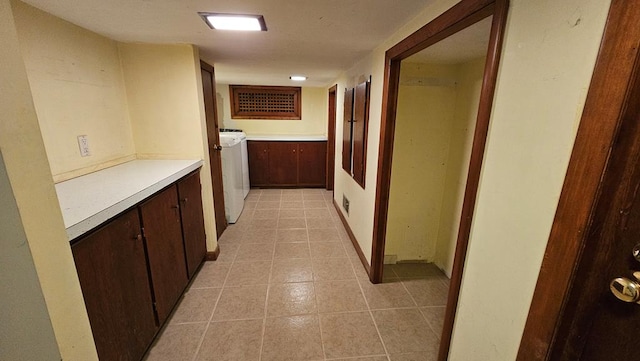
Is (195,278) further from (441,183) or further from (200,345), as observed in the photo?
(441,183)

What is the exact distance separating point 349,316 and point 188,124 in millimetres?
2020

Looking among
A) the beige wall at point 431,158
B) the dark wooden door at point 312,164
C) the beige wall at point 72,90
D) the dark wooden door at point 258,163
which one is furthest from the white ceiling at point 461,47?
the dark wooden door at point 258,163

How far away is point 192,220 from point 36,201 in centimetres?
154

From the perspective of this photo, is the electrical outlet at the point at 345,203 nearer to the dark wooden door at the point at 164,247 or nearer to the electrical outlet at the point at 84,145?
the dark wooden door at the point at 164,247

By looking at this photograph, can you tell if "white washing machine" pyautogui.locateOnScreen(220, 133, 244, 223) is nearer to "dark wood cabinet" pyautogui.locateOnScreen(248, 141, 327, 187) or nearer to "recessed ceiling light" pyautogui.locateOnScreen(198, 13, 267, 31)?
"dark wood cabinet" pyautogui.locateOnScreen(248, 141, 327, 187)

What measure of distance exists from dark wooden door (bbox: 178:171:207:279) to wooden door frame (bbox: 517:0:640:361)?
2031 millimetres

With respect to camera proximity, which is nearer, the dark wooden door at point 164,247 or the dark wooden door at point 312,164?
the dark wooden door at point 164,247

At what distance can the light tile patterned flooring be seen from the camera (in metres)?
1.53

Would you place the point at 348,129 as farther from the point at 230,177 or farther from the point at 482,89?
the point at 482,89

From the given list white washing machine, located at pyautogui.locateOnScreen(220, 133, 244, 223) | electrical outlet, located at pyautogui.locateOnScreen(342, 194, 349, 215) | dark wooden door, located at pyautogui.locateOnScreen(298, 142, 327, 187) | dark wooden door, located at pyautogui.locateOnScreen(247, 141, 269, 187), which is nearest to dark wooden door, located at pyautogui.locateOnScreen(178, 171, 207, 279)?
white washing machine, located at pyautogui.locateOnScreen(220, 133, 244, 223)

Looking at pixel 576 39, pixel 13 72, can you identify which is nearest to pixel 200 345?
pixel 13 72

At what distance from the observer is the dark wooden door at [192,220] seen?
1923mm

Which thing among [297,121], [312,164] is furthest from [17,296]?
[297,121]

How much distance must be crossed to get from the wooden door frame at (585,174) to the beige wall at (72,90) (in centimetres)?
230
